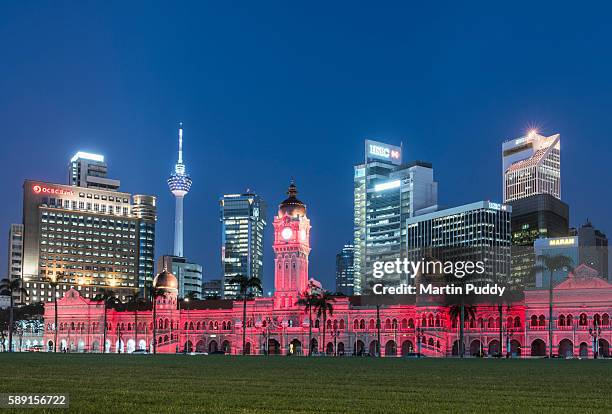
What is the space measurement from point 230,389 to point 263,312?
127746mm

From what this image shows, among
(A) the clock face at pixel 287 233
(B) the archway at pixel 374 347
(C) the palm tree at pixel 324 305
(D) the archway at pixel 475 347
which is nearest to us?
(D) the archway at pixel 475 347

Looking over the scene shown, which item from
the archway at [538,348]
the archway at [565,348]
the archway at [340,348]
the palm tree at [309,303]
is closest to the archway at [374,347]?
the archway at [340,348]

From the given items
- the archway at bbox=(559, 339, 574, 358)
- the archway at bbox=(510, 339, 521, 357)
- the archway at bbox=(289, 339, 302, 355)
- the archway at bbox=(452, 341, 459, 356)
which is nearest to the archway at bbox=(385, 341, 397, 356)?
the archway at bbox=(452, 341, 459, 356)

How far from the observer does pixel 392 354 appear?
5832 inches

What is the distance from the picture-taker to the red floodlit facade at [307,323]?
13312cm

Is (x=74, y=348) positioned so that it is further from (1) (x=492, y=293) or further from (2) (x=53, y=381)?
(2) (x=53, y=381)

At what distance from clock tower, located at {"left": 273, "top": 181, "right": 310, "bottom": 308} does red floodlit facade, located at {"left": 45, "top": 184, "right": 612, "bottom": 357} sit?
0.62 feet

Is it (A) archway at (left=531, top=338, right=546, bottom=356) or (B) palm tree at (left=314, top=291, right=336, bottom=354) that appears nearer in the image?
(A) archway at (left=531, top=338, right=546, bottom=356)

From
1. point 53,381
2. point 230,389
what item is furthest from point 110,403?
point 53,381

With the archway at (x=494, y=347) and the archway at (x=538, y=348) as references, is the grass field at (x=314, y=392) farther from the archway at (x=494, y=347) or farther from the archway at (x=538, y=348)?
the archway at (x=494, y=347)

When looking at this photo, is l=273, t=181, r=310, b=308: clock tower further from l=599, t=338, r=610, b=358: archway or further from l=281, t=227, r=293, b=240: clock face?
l=599, t=338, r=610, b=358: archway

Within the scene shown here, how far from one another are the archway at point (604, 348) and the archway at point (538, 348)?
29.4 ft

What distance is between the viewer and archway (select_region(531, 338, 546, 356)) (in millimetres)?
136625

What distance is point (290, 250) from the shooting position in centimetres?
16900
